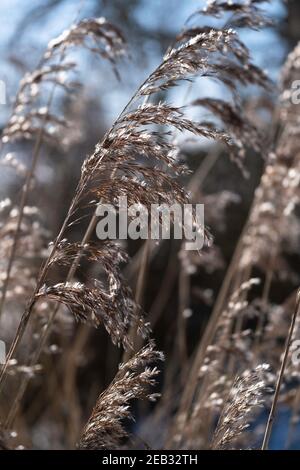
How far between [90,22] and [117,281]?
943 millimetres

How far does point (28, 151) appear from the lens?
6.20 meters

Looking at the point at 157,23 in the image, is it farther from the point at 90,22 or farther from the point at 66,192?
the point at 90,22

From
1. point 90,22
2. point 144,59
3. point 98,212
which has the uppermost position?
point 144,59

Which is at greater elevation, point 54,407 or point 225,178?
point 225,178

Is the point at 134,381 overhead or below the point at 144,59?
below

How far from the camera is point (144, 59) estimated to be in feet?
25.0

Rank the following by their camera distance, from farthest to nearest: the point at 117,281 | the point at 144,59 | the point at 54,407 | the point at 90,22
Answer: the point at 144,59 < the point at 54,407 < the point at 90,22 < the point at 117,281

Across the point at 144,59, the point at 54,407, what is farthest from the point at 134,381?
the point at 144,59

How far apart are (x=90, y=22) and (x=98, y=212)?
644mm

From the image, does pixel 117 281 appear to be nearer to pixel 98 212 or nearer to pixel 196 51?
pixel 98 212

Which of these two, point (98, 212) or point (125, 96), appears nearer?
point (98, 212)
